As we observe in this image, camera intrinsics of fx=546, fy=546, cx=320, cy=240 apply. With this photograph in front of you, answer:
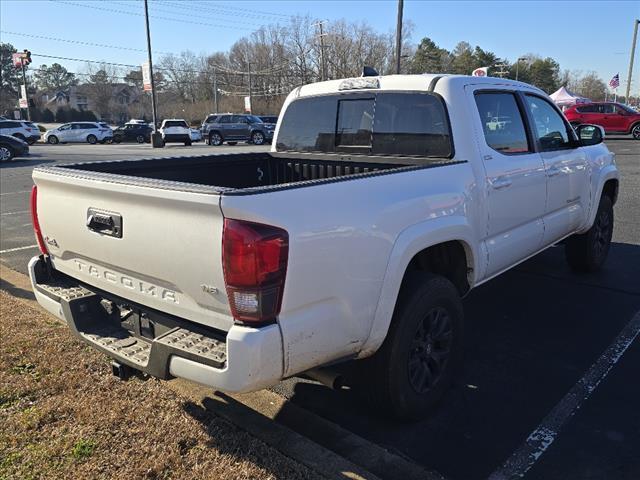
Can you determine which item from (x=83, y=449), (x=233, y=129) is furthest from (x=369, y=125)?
(x=233, y=129)

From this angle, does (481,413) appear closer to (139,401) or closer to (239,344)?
(239,344)

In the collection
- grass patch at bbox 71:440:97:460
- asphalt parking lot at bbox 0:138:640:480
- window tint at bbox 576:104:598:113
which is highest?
window tint at bbox 576:104:598:113

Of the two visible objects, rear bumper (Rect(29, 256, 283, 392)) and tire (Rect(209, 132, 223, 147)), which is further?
tire (Rect(209, 132, 223, 147))

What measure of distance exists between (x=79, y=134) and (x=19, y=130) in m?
6.35

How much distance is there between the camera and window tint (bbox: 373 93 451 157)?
3.78m

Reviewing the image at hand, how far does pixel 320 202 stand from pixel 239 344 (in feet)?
2.34

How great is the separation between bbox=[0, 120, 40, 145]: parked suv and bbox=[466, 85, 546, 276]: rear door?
3737cm

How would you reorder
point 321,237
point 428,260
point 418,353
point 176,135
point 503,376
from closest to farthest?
1. point 321,237
2. point 418,353
3. point 428,260
4. point 503,376
5. point 176,135

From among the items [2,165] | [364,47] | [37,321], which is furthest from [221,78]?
[37,321]

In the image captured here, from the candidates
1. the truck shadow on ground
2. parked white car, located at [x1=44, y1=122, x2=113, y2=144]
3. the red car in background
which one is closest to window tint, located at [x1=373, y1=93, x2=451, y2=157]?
the truck shadow on ground

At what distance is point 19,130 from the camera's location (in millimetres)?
35938

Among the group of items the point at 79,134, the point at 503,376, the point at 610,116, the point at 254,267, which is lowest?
the point at 503,376

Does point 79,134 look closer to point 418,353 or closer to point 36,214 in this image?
point 36,214

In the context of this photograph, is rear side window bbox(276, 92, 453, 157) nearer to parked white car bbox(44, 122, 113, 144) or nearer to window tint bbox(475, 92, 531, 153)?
window tint bbox(475, 92, 531, 153)
